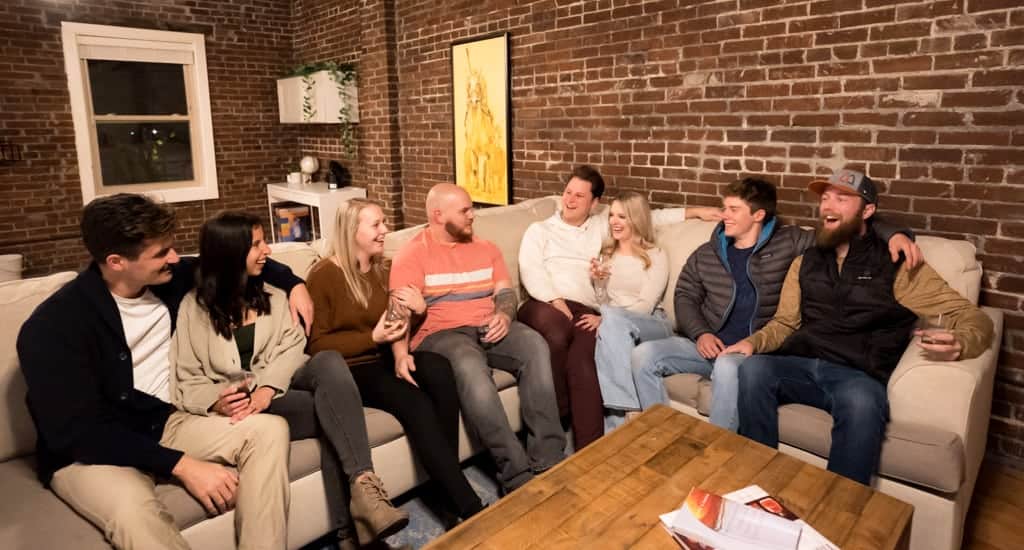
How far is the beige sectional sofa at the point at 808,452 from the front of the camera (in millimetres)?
1754

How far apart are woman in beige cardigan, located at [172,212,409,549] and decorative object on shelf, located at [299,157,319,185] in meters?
4.65

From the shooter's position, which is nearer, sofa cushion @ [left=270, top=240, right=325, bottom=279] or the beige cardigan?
the beige cardigan

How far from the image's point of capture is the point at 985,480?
8.39ft

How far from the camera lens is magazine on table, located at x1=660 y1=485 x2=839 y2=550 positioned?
4.86 feet

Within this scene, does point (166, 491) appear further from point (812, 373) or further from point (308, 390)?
point (812, 373)

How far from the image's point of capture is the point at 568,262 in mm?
3236

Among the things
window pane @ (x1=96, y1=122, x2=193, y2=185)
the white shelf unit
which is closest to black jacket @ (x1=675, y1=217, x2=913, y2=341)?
the white shelf unit

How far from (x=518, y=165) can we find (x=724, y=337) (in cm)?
229

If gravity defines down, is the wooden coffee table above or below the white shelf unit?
below

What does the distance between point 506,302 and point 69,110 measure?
5060 mm

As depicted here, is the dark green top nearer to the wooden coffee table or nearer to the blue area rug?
the blue area rug

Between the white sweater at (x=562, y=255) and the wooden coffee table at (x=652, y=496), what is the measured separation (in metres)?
1.24

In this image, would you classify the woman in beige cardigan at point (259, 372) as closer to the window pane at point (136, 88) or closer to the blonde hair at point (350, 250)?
the blonde hair at point (350, 250)

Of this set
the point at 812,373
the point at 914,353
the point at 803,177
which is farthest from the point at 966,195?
the point at 812,373
